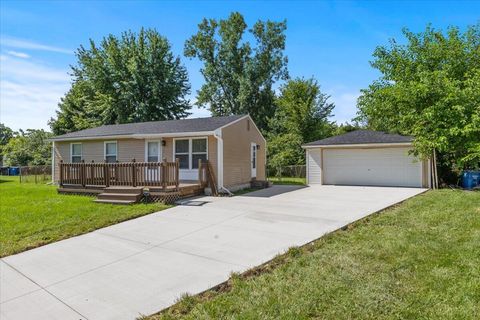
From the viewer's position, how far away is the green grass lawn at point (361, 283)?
3.16m

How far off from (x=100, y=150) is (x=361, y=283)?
15044 mm

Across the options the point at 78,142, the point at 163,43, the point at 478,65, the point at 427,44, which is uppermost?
the point at 163,43

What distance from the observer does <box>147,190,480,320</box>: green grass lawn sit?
316 cm

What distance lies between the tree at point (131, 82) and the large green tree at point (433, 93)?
61.0 feet

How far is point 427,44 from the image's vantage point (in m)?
17.0

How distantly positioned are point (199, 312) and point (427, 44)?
1896cm

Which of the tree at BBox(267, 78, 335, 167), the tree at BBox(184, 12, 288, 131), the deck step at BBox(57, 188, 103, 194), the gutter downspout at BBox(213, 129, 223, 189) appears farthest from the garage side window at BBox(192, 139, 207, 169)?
the tree at BBox(184, 12, 288, 131)

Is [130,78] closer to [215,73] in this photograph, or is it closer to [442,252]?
[215,73]

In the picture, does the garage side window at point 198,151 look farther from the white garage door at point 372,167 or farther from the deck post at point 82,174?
the white garage door at point 372,167

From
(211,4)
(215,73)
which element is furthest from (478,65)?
(215,73)

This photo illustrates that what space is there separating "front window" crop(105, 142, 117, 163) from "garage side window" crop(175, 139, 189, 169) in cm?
381

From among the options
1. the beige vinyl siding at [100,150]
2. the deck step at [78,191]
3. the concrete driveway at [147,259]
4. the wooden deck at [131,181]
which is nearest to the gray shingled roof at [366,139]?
the wooden deck at [131,181]

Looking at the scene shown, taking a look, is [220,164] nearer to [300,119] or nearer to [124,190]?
[124,190]

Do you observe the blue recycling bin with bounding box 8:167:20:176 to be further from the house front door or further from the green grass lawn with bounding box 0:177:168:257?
the house front door
